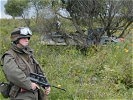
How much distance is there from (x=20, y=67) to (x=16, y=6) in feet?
29.9

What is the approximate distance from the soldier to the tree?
716cm

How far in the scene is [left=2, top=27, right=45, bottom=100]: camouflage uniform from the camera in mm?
4496

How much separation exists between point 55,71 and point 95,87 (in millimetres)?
1212

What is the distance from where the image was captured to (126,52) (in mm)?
8461

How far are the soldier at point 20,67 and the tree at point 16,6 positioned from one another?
716cm

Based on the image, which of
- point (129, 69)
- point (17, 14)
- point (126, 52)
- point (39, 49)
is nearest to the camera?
point (129, 69)

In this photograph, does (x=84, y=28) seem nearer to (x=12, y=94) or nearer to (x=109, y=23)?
(x=109, y=23)

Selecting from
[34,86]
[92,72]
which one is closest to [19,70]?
[34,86]

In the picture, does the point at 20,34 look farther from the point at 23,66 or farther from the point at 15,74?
the point at 15,74

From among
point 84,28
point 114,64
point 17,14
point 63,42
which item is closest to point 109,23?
point 84,28

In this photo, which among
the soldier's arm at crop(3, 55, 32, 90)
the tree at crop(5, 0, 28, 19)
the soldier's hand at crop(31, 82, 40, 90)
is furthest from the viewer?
the tree at crop(5, 0, 28, 19)

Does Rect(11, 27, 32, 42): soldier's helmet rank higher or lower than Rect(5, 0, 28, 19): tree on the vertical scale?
higher

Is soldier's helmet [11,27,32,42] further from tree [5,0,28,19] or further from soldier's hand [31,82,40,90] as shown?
tree [5,0,28,19]

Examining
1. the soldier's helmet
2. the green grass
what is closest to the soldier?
the soldier's helmet
